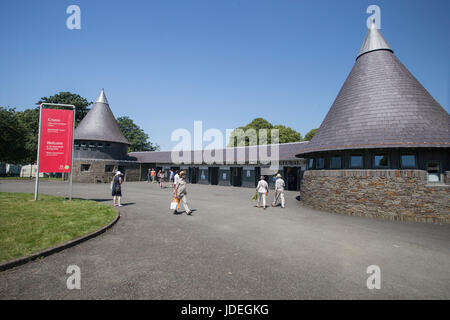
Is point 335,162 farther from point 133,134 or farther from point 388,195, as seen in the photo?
point 133,134

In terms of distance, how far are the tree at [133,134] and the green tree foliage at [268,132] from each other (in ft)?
82.1

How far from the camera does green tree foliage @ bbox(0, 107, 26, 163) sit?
34188 millimetres

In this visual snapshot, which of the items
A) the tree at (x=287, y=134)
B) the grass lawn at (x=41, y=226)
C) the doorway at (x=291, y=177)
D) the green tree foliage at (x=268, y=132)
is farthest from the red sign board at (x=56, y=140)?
the tree at (x=287, y=134)

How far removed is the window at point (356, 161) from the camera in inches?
426

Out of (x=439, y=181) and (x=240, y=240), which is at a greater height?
(x=439, y=181)

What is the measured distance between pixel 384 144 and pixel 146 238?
34.4 feet

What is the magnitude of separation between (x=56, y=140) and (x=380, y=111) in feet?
55.3

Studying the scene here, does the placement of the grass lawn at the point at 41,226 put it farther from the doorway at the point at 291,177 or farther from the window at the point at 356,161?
the doorway at the point at 291,177

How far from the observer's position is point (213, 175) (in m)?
30.6

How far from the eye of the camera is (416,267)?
4.74 meters

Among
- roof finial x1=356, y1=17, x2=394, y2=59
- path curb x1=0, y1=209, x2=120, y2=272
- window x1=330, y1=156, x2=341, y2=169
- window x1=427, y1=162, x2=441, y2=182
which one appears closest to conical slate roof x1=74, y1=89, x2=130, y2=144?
path curb x1=0, y1=209, x2=120, y2=272
